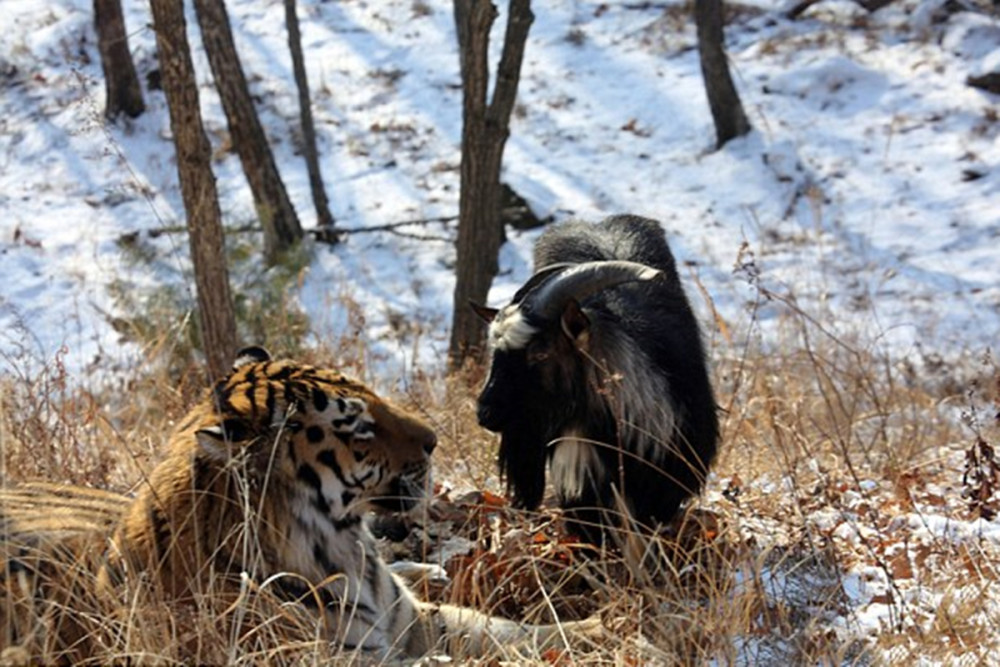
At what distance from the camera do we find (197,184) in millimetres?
6523

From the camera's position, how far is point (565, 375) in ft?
16.7

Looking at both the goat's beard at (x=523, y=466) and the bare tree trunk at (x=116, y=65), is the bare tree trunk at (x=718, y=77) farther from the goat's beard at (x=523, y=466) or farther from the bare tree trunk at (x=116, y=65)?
the goat's beard at (x=523, y=466)

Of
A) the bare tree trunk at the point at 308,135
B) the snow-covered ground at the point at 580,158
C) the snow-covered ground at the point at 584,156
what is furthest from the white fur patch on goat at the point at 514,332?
the bare tree trunk at the point at 308,135

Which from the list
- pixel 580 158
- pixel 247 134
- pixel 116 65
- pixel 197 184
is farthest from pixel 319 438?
pixel 116 65

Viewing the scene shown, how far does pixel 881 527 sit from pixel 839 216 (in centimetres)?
1093

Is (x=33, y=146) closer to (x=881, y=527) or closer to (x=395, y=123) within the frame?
(x=395, y=123)

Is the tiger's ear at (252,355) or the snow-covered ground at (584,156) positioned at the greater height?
the tiger's ear at (252,355)

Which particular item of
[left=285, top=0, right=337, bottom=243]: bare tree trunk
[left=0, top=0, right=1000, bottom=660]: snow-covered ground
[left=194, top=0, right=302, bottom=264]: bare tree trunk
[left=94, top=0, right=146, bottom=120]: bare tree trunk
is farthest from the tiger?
[left=94, top=0, right=146, bottom=120]: bare tree trunk

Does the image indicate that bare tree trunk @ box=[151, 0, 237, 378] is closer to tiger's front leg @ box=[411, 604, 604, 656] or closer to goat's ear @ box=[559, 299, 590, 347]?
goat's ear @ box=[559, 299, 590, 347]

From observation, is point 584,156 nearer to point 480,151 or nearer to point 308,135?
point 308,135

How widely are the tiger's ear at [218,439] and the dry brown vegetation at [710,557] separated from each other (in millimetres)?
271

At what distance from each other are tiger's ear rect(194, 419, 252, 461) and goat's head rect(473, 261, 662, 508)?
1.57m

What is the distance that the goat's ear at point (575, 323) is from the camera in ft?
16.3

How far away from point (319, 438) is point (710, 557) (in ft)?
4.99
